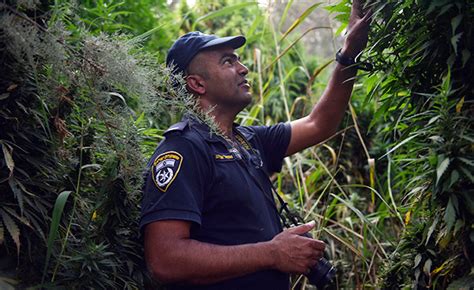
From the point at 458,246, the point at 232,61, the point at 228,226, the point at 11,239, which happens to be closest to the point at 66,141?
the point at 11,239

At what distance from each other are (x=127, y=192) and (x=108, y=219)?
13 centimetres

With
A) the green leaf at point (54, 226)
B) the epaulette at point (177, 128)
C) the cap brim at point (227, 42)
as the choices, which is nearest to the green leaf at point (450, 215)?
the epaulette at point (177, 128)

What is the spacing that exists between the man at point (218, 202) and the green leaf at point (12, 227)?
54 centimetres

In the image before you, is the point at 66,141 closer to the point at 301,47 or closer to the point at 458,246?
the point at 458,246

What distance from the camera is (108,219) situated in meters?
2.62

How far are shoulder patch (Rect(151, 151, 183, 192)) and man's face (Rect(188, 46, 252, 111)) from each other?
52cm

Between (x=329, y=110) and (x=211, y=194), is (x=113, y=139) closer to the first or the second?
(x=211, y=194)

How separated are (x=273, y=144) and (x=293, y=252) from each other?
2.74ft

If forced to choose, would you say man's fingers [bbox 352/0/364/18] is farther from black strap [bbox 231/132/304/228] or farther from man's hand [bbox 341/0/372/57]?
black strap [bbox 231/132/304/228]

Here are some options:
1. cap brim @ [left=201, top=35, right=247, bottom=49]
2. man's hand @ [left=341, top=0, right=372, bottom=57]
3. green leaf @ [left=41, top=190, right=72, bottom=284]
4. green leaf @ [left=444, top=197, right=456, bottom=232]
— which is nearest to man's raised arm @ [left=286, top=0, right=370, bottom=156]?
A: man's hand @ [left=341, top=0, right=372, bottom=57]

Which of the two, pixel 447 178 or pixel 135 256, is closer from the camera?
pixel 447 178

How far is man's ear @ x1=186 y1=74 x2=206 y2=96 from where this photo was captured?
3268 mm

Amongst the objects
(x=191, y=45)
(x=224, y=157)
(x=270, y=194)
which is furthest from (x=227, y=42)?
(x=270, y=194)

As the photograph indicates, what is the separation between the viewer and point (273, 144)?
342 centimetres
